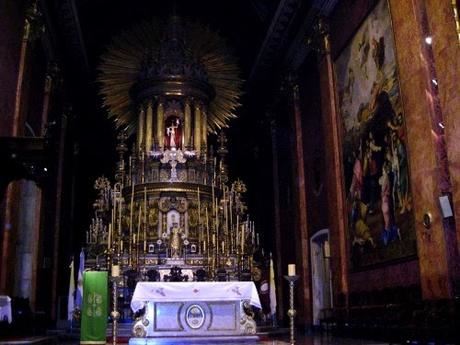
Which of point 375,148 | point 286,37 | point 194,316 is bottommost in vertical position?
point 194,316

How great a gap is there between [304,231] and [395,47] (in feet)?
21.6

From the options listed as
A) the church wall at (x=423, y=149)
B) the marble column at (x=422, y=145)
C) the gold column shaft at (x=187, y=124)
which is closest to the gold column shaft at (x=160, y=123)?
the gold column shaft at (x=187, y=124)

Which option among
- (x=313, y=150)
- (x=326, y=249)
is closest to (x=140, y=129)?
(x=313, y=150)

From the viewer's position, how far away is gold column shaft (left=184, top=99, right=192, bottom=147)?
15.8 metres

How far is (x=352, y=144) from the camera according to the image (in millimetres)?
11070

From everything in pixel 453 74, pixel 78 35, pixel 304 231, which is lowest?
pixel 304 231

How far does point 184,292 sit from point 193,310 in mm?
540

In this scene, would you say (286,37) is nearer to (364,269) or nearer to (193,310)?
(364,269)

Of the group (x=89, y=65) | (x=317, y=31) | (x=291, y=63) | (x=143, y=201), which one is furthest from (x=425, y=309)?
(x=89, y=65)

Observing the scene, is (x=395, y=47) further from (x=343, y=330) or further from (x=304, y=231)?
(x=304, y=231)

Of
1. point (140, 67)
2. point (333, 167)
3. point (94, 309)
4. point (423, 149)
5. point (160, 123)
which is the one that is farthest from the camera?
point (140, 67)

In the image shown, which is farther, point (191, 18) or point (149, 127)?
point (191, 18)

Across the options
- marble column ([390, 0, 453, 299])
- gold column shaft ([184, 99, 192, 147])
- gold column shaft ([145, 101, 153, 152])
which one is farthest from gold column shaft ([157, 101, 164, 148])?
marble column ([390, 0, 453, 299])

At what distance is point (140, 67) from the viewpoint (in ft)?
55.6
